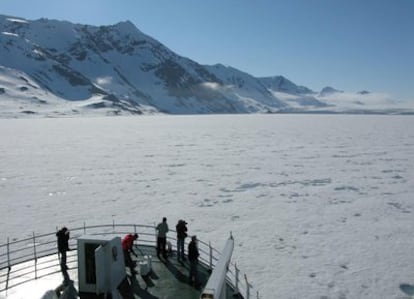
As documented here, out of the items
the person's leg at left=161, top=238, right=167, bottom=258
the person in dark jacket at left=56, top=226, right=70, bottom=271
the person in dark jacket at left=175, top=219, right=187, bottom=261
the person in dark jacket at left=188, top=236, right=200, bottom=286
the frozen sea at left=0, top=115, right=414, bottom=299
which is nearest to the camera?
the person in dark jacket at left=188, top=236, right=200, bottom=286

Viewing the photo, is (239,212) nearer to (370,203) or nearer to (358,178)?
(370,203)

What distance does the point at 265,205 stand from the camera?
23969mm

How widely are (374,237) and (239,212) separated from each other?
708 cm

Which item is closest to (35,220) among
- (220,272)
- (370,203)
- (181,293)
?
(181,293)

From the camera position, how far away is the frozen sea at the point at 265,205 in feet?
49.6

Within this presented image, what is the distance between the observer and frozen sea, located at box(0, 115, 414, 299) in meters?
15.1

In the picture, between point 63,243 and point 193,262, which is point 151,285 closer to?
point 193,262

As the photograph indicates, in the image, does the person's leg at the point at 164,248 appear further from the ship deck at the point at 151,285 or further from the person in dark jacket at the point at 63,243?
the person in dark jacket at the point at 63,243

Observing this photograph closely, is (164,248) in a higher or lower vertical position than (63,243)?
lower

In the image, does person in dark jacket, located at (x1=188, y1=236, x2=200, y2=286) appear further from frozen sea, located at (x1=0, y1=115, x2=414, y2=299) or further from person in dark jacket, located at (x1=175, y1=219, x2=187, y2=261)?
frozen sea, located at (x1=0, y1=115, x2=414, y2=299)

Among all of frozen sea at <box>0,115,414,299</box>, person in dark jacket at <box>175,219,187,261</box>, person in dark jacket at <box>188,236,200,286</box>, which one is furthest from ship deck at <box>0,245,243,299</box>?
frozen sea at <box>0,115,414,299</box>

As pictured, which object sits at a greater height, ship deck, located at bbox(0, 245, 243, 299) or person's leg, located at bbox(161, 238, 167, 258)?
person's leg, located at bbox(161, 238, 167, 258)

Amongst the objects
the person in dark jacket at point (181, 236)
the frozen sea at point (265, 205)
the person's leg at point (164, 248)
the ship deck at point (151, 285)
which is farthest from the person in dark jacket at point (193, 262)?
the frozen sea at point (265, 205)

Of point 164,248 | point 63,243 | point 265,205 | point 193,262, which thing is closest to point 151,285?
point 193,262
